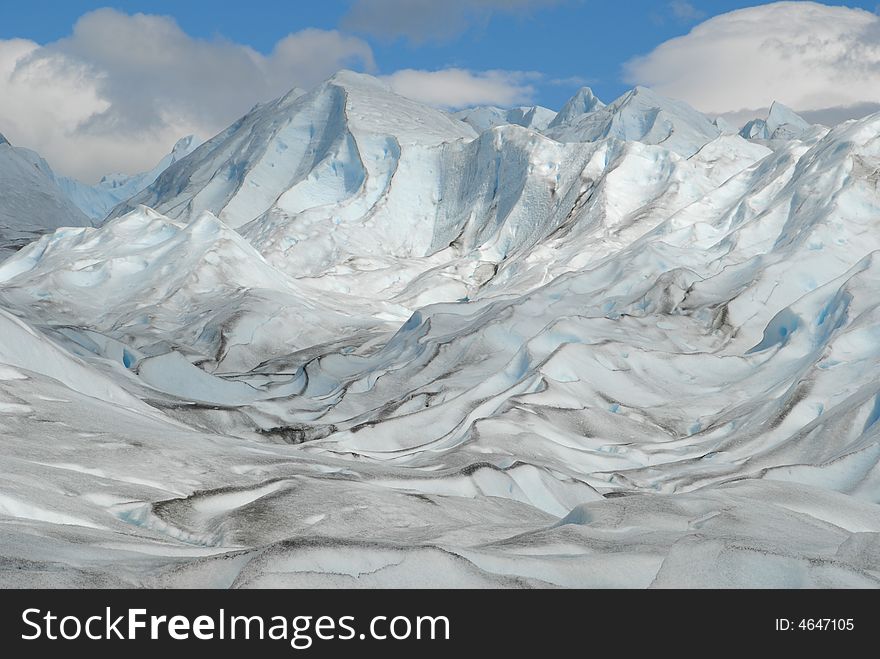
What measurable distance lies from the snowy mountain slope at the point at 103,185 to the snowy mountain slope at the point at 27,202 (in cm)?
452

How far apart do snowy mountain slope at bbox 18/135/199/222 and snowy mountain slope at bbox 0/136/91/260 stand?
4518 millimetres

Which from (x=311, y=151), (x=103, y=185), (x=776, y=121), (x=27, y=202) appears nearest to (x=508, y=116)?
(x=776, y=121)

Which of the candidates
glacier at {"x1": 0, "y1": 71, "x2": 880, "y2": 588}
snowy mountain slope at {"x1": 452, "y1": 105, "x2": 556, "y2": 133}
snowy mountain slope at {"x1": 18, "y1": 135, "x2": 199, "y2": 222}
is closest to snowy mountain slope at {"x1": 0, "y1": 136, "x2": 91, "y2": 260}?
snowy mountain slope at {"x1": 18, "y1": 135, "x2": 199, "y2": 222}

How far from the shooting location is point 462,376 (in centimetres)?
1934

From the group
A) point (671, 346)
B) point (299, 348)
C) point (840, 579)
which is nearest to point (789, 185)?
point (671, 346)

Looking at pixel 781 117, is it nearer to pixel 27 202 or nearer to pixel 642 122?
pixel 642 122

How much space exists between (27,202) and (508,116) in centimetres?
5499

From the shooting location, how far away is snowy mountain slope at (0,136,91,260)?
6244 centimetres

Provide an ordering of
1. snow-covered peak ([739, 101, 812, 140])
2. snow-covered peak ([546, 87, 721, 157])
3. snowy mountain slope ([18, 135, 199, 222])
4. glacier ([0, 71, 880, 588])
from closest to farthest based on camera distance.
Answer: glacier ([0, 71, 880, 588]) → snow-covered peak ([546, 87, 721, 157]) → snow-covered peak ([739, 101, 812, 140]) → snowy mountain slope ([18, 135, 199, 222])

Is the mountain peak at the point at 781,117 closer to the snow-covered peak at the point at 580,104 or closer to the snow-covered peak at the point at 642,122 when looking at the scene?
the snow-covered peak at the point at 642,122

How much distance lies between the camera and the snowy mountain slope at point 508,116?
98062 mm

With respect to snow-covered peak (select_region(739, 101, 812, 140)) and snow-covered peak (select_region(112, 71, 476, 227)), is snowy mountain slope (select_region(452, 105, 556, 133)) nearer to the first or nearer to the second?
snow-covered peak (select_region(739, 101, 812, 140))

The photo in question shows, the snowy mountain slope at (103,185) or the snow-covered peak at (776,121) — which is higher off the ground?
the snowy mountain slope at (103,185)

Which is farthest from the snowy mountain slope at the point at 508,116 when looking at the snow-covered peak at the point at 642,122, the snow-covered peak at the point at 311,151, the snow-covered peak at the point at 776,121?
the snow-covered peak at the point at 311,151
